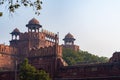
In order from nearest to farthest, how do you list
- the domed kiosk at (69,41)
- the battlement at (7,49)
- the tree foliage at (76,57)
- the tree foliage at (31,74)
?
the tree foliage at (31,74)
the battlement at (7,49)
the tree foliage at (76,57)
the domed kiosk at (69,41)

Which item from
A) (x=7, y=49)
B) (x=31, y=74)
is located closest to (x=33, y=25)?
(x=7, y=49)

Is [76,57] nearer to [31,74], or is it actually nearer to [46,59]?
[46,59]

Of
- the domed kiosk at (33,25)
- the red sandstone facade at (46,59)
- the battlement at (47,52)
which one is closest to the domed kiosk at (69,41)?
the red sandstone facade at (46,59)

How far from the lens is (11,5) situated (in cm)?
927

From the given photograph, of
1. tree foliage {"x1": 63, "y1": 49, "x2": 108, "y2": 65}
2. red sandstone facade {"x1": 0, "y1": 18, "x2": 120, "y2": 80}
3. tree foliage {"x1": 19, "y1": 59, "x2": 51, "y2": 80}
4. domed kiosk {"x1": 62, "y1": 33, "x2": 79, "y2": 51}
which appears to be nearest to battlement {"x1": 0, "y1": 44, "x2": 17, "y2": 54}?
red sandstone facade {"x1": 0, "y1": 18, "x2": 120, "y2": 80}

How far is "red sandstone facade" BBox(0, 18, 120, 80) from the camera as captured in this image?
33406mm

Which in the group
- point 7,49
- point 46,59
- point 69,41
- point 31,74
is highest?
point 69,41

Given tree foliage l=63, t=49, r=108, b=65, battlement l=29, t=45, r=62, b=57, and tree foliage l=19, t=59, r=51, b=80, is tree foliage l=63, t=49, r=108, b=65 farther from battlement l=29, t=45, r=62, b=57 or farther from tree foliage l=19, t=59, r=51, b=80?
→ tree foliage l=19, t=59, r=51, b=80

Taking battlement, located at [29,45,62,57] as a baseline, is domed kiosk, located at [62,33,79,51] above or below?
above

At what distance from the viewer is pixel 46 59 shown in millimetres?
39562

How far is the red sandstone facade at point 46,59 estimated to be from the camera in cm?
3341

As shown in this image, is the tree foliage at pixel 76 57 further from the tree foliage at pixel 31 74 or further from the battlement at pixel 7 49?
the tree foliage at pixel 31 74

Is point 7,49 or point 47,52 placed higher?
point 7,49

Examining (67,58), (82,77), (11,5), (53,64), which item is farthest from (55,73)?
(11,5)
